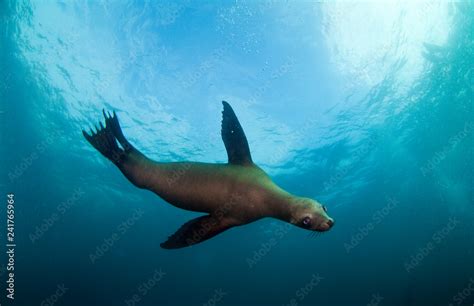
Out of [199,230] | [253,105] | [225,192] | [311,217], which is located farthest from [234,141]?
[253,105]

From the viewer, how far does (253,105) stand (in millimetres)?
Result: 15688

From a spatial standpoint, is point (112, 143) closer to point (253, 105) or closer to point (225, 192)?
point (225, 192)

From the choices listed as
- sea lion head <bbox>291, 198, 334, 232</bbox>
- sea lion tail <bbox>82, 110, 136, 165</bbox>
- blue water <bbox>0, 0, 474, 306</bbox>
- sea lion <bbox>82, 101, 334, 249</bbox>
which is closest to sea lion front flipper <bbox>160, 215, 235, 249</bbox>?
sea lion <bbox>82, 101, 334, 249</bbox>

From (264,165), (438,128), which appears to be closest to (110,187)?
(264,165)

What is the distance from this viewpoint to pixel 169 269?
166 feet

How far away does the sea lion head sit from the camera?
204 centimetres

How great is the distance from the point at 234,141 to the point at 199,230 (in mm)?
766

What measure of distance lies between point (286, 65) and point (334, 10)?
9.36 ft

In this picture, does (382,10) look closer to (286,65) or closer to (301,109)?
(286,65)

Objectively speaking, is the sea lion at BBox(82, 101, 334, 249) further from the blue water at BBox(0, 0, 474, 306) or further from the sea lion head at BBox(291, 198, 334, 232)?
the blue water at BBox(0, 0, 474, 306)

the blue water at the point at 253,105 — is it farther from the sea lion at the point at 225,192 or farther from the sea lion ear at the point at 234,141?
the sea lion at the point at 225,192

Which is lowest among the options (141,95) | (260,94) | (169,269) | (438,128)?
(169,269)

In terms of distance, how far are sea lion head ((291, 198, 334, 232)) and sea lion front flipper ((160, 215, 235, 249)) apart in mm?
590

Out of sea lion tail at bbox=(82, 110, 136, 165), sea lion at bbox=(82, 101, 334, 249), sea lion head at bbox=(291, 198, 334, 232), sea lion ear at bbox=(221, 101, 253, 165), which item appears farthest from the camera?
sea lion tail at bbox=(82, 110, 136, 165)
